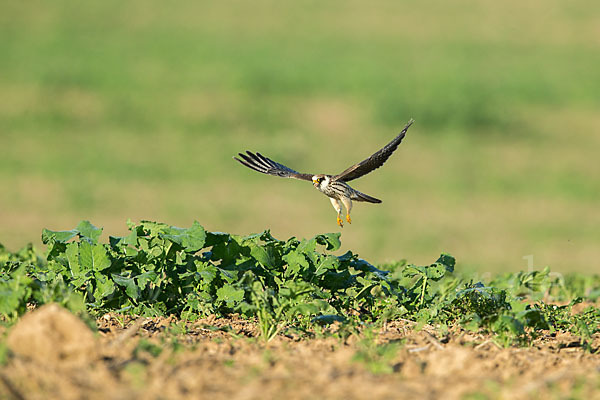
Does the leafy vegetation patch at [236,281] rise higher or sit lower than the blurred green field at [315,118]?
lower

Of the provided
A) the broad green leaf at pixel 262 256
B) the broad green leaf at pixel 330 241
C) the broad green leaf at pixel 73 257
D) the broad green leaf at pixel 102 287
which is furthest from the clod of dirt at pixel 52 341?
the broad green leaf at pixel 330 241

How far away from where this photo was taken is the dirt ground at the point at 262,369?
3.66 metres

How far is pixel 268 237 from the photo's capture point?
5.90 m

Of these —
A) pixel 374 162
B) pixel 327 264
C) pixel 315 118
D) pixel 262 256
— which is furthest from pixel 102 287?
pixel 315 118

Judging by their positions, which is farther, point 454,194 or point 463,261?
point 454,194

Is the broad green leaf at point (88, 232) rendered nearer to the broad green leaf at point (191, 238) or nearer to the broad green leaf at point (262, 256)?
the broad green leaf at point (191, 238)

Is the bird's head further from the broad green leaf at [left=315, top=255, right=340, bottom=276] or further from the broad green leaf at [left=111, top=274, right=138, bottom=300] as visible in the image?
the broad green leaf at [left=111, top=274, right=138, bottom=300]

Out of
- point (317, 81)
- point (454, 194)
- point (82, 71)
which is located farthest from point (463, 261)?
point (82, 71)

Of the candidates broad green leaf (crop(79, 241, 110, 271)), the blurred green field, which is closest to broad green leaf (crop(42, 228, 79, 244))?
broad green leaf (crop(79, 241, 110, 271))

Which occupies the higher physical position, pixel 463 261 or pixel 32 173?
pixel 32 173

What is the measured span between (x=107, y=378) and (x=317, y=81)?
70.8ft

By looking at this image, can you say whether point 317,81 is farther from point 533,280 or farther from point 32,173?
point 533,280

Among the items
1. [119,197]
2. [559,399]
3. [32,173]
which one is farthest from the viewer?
[32,173]

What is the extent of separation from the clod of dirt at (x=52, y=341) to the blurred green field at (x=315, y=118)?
383 inches
